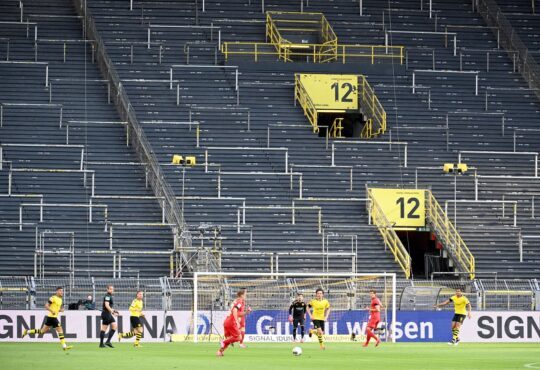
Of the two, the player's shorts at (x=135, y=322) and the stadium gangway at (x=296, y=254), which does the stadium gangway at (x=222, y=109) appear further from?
the player's shorts at (x=135, y=322)

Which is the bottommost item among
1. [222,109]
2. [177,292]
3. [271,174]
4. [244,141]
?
[177,292]

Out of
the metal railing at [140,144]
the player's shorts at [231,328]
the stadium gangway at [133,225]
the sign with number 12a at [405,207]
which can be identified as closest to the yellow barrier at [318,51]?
the metal railing at [140,144]

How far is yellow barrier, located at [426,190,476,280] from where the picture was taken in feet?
171

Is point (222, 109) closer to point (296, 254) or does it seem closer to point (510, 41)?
point (296, 254)

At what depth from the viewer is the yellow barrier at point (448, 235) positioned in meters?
52.2

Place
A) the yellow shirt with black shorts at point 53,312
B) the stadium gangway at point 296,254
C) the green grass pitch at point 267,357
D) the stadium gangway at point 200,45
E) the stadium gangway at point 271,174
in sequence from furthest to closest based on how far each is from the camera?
the stadium gangway at point 200,45
the stadium gangway at point 271,174
the stadium gangway at point 296,254
the yellow shirt with black shorts at point 53,312
the green grass pitch at point 267,357

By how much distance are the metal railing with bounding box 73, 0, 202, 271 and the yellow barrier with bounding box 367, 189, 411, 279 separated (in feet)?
23.4

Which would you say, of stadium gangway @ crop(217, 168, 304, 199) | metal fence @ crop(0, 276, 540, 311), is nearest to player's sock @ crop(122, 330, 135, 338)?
metal fence @ crop(0, 276, 540, 311)

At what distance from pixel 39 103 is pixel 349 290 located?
16.9m

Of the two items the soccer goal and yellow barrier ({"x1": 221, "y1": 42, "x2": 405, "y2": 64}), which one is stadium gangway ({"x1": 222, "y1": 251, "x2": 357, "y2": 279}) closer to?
the soccer goal

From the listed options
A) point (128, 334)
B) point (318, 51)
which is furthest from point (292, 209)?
point (128, 334)

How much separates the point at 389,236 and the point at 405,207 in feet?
6.27

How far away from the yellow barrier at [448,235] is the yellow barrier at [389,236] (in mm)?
1632

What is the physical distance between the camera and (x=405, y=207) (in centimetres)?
5434
